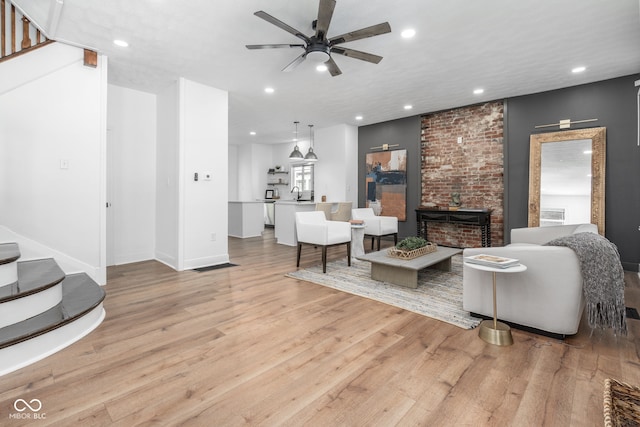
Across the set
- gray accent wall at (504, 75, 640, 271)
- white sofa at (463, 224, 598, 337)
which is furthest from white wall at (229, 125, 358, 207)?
white sofa at (463, 224, 598, 337)

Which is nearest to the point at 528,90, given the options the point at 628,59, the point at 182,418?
the point at 628,59

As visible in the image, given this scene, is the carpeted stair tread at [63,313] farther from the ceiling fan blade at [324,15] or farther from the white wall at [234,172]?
the white wall at [234,172]

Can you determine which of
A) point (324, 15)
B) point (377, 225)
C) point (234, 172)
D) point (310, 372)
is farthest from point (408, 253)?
point (234, 172)

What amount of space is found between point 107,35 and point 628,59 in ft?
20.2

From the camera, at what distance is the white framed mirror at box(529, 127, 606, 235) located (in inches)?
179

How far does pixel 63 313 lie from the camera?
7.68 ft

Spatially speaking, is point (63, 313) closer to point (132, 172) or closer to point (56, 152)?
point (56, 152)

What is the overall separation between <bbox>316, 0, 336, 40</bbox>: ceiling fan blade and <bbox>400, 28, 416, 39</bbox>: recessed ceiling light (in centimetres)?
93

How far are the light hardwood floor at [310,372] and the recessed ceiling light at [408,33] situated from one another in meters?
2.82

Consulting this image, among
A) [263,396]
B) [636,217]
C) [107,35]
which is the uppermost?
[107,35]

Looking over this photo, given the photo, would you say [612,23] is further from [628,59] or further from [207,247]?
[207,247]

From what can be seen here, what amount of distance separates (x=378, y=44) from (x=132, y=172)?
4150mm

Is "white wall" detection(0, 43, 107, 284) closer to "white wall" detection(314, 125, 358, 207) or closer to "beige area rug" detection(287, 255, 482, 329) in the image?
"beige area rug" detection(287, 255, 482, 329)

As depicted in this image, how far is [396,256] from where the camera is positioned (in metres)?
3.85
